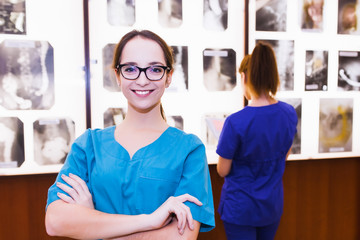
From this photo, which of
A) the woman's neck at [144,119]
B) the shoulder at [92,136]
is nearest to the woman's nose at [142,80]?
the woman's neck at [144,119]

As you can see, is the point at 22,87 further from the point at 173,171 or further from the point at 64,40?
the point at 173,171

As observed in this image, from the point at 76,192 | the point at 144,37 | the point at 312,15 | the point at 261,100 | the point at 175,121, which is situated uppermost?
the point at 312,15

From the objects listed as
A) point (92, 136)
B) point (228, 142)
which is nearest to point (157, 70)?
point (92, 136)

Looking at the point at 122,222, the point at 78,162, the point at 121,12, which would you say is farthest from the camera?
the point at 121,12

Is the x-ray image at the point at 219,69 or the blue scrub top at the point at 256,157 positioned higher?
the x-ray image at the point at 219,69

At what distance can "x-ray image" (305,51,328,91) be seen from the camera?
186cm

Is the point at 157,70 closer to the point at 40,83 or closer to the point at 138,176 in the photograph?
the point at 138,176

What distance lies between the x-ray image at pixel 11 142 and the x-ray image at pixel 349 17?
6.93ft

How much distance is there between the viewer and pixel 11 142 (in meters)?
1.48

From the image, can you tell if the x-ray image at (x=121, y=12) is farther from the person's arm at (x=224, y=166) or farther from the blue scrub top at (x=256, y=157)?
the person's arm at (x=224, y=166)

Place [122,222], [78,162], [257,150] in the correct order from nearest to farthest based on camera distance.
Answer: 1. [122,222]
2. [78,162]
3. [257,150]

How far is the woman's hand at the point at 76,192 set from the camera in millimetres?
831

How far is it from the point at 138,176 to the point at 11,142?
3.30ft

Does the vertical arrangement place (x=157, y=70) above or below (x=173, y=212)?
above
